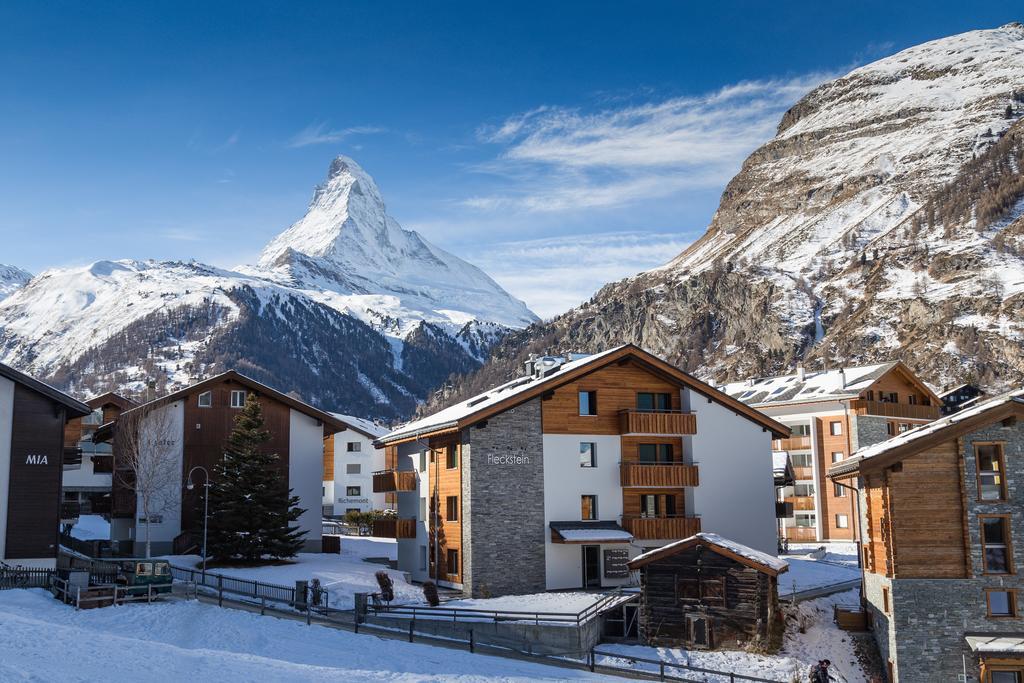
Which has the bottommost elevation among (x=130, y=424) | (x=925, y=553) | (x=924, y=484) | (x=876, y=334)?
(x=925, y=553)

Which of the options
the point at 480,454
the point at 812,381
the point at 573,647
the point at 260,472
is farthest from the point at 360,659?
the point at 812,381

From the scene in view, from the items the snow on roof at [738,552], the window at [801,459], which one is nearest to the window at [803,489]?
the window at [801,459]

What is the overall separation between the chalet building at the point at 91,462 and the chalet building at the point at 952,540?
4754 cm

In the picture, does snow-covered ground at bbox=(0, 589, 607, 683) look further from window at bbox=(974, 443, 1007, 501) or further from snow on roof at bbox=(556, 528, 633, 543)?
window at bbox=(974, 443, 1007, 501)

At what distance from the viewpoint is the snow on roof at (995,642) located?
33.3 metres

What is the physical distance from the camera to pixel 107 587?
39.3 metres

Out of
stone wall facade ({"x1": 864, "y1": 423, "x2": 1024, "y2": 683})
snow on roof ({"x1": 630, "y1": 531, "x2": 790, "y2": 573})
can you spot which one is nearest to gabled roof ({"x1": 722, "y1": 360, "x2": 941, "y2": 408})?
snow on roof ({"x1": 630, "y1": 531, "x2": 790, "y2": 573})

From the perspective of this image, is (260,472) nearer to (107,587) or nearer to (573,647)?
(107,587)

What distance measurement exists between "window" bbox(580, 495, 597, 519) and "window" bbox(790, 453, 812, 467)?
128 ft

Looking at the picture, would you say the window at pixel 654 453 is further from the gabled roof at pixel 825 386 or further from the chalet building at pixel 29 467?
the gabled roof at pixel 825 386

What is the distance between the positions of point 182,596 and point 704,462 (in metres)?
25.0

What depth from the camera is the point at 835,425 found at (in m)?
82.1

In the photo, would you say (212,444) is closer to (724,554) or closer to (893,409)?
(724,554)

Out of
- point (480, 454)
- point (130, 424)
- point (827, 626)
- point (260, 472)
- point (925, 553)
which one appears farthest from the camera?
point (130, 424)
